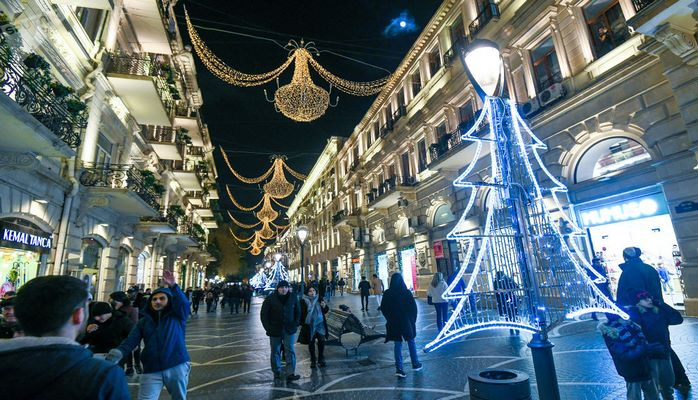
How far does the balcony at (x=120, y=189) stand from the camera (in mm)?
12555

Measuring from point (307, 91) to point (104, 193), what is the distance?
8154mm

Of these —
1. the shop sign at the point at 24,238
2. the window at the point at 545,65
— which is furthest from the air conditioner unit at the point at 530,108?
the shop sign at the point at 24,238

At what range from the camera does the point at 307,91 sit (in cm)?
1193

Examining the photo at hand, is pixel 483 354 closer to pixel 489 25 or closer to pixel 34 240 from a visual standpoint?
pixel 34 240

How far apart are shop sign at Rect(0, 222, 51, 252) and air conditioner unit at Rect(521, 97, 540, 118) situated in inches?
675

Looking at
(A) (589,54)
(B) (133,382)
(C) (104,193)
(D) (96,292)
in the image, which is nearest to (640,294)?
(B) (133,382)

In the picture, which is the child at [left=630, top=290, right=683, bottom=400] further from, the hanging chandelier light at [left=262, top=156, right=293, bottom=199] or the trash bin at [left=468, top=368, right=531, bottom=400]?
the hanging chandelier light at [left=262, top=156, right=293, bottom=199]

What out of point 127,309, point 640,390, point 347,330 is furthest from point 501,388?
point 127,309

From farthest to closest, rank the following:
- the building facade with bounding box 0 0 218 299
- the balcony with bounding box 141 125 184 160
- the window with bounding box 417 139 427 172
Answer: the window with bounding box 417 139 427 172 < the balcony with bounding box 141 125 184 160 < the building facade with bounding box 0 0 218 299

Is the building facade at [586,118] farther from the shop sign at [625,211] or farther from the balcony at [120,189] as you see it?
the balcony at [120,189]

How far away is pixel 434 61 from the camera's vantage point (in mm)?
21875

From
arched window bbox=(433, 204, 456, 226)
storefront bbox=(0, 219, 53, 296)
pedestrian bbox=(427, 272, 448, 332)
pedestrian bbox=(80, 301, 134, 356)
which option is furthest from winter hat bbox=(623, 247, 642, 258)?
arched window bbox=(433, 204, 456, 226)

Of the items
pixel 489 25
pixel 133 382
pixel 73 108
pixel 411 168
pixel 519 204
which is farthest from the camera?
pixel 411 168

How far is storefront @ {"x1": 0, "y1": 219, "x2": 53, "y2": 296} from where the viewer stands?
9.00 m
